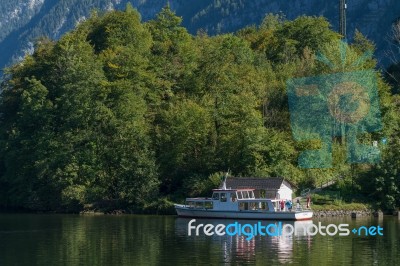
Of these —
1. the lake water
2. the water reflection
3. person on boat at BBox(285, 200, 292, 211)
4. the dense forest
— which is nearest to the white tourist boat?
person on boat at BBox(285, 200, 292, 211)

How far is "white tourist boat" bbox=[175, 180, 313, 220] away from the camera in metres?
75.8

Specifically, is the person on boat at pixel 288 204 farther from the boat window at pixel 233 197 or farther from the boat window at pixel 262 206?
the boat window at pixel 233 197

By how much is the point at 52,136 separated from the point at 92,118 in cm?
496

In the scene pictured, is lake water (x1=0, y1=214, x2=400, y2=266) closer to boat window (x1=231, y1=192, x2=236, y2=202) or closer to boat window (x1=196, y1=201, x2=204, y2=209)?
boat window (x1=196, y1=201, x2=204, y2=209)

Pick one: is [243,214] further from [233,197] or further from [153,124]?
[153,124]

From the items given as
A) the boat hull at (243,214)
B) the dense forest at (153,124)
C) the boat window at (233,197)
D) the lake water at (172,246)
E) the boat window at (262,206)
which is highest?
the dense forest at (153,124)

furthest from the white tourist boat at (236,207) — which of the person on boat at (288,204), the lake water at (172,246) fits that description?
the lake water at (172,246)

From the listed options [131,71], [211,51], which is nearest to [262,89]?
[211,51]

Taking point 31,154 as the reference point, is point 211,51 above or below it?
above

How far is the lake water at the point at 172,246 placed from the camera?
4816cm

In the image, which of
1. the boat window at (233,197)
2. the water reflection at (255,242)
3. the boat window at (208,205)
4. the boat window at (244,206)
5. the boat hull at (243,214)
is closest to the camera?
the water reflection at (255,242)

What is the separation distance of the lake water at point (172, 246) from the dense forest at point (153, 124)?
1676 cm

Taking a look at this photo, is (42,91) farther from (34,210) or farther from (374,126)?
(374,126)

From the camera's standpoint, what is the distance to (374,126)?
92625mm
